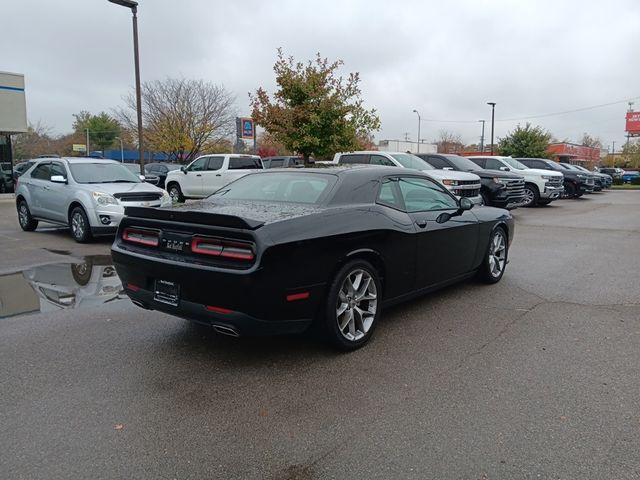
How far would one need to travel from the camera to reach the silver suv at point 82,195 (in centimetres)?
944

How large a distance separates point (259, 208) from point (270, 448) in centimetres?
207

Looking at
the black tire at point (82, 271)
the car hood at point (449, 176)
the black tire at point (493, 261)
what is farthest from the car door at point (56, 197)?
the car hood at point (449, 176)

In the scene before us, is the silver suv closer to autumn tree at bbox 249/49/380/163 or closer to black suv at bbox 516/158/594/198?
autumn tree at bbox 249/49/380/163

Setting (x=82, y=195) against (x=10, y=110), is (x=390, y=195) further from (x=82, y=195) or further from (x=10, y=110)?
(x=10, y=110)

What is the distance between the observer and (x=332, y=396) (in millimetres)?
3520

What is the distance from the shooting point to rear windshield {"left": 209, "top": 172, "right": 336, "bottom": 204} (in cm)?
468

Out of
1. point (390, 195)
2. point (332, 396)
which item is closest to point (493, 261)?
point (390, 195)

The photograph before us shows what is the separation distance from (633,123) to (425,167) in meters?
67.2

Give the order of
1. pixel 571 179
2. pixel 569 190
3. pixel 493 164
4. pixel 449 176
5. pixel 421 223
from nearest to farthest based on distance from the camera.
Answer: pixel 421 223
pixel 449 176
pixel 493 164
pixel 571 179
pixel 569 190

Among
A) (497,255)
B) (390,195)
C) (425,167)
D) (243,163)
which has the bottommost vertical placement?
(497,255)

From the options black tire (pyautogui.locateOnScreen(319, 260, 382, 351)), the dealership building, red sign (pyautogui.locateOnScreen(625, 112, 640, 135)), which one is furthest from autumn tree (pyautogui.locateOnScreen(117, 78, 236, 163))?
red sign (pyautogui.locateOnScreen(625, 112, 640, 135))

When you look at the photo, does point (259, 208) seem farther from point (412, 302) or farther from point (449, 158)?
point (449, 158)

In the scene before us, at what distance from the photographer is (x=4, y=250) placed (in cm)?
909

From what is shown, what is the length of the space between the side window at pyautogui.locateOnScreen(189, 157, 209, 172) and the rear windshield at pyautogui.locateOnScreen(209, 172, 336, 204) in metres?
13.5
